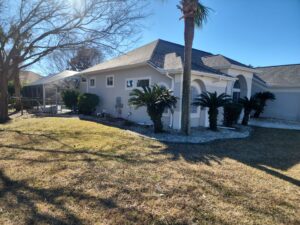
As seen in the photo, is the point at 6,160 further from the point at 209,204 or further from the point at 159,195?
the point at 209,204

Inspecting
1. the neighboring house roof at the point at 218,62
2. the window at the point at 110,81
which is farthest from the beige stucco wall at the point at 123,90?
the neighboring house roof at the point at 218,62

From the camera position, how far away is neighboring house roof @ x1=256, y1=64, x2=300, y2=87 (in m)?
18.3

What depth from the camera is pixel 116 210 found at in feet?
11.8

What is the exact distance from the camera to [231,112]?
12164 mm

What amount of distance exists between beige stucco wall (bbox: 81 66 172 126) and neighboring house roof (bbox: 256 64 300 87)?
12029mm

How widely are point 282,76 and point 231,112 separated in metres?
11.2

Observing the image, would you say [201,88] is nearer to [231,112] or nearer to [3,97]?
[231,112]

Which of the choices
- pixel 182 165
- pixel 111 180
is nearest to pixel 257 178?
pixel 182 165

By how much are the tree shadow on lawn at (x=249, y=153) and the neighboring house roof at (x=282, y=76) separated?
1068 centimetres

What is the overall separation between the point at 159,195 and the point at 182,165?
1.87 metres

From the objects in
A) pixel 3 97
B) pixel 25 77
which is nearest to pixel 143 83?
pixel 3 97

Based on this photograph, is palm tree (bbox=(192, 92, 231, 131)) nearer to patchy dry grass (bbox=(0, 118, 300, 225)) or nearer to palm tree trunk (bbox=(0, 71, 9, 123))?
patchy dry grass (bbox=(0, 118, 300, 225))

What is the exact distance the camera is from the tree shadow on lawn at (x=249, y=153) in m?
6.24

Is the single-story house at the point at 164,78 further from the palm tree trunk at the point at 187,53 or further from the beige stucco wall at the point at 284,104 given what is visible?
the beige stucco wall at the point at 284,104
